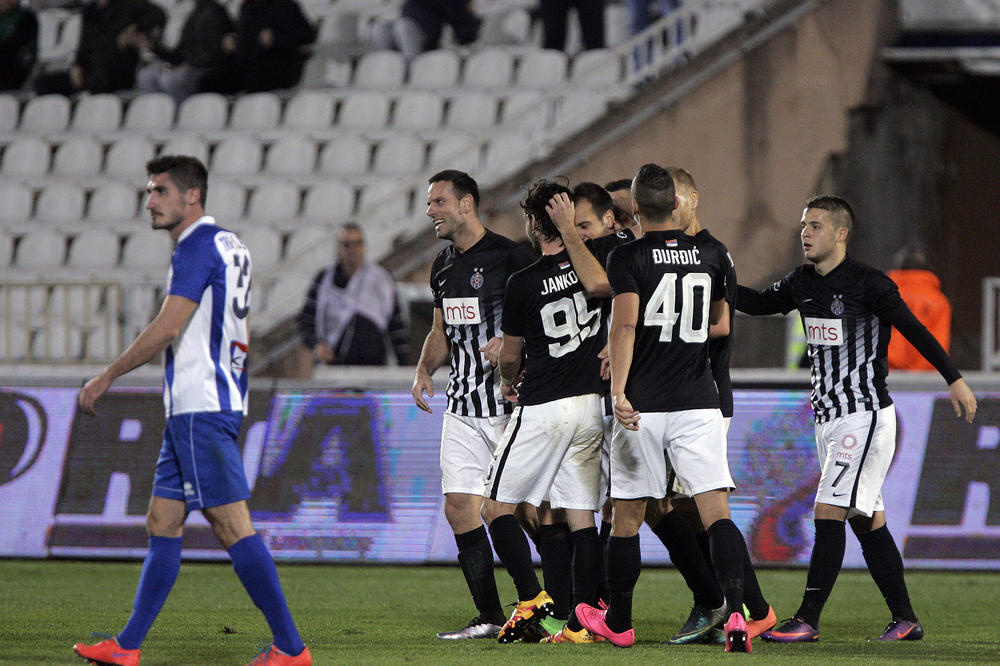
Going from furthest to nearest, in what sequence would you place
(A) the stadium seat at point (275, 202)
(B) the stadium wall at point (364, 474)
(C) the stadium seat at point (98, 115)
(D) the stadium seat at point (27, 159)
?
1. (C) the stadium seat at point (98, 115)
2. (D) the stadium seat at point (27, 159)
3. (A) the stadium seat at point (275, 202)
4. (B) the stadium wall at point (364, 474)

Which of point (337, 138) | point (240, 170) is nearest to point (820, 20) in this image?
point (337, 138)

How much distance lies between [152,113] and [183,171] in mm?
11837

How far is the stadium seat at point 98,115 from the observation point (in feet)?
57.0

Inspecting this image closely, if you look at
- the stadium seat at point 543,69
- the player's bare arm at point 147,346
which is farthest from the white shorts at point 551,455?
the stadium seat at point 543,69

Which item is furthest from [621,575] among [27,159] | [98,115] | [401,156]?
→ [98,115]

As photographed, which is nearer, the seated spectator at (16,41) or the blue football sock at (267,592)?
the blue football sock at (267,592)

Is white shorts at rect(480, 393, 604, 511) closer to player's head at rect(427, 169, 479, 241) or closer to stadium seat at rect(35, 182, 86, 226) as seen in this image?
player's head at rect(427, 169, 479, 241)

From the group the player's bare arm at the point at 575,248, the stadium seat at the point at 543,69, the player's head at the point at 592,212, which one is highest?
the stadium seat at the point at 543,69

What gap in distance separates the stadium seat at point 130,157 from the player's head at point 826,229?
36.2 ft

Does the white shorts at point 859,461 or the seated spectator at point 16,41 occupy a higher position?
the seated spectator at point 16,41

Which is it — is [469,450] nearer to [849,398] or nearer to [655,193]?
[655,193]

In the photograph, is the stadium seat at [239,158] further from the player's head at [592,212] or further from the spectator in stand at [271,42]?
the player's head at [592,212]

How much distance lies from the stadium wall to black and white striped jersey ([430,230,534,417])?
9.42 feet

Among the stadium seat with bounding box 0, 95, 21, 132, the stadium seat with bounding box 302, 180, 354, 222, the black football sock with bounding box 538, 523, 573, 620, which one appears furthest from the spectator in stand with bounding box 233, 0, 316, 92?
the black football sock with bounding box 538, 523, 573, 620
